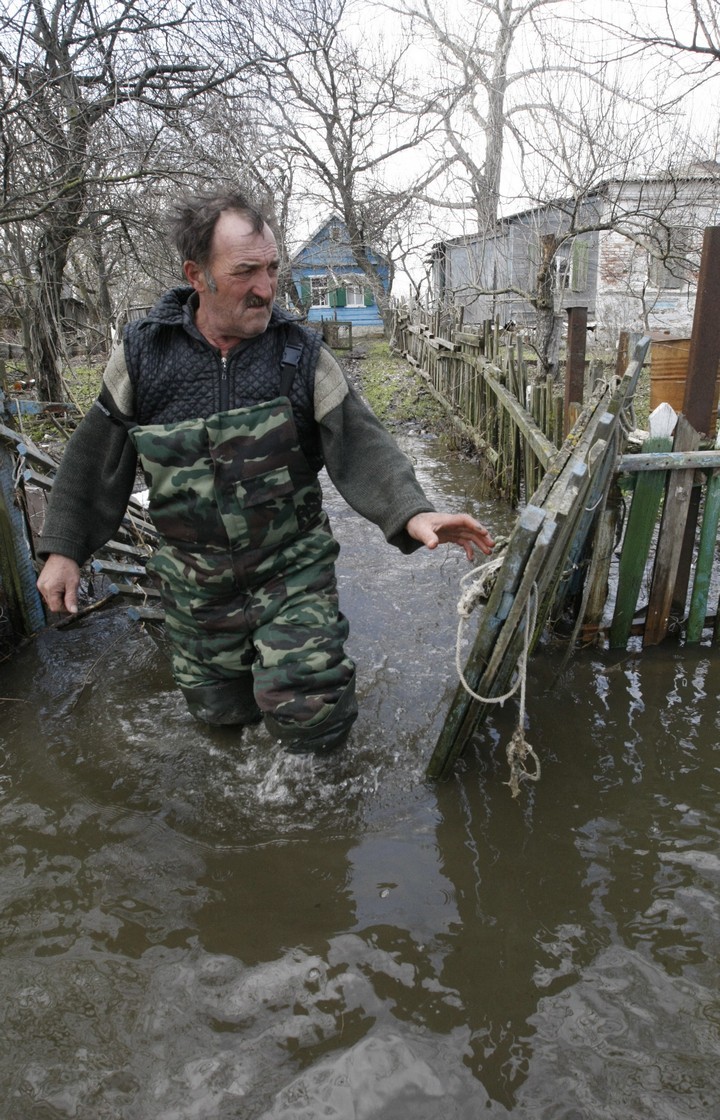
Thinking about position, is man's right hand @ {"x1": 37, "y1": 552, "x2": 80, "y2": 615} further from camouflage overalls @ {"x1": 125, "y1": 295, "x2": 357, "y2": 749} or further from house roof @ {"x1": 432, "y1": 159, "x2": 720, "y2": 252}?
house roof @ {"x1": 432, "y1": 159, "x2": 720, "y2": 252}

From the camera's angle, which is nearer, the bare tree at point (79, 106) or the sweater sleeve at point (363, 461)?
the sweater sleeve at point (363, 461)

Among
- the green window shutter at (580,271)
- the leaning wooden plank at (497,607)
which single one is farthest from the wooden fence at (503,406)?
the green window shutter at (580,271)

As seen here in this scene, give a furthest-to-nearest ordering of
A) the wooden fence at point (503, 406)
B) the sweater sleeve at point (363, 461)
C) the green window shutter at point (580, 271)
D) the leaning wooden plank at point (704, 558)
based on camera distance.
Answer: the green window shutter at point (580, 271) → the wooden fence at point (503, 406) → the leaning wooden plank at point (704, 558) → the sweater sleeve at point (363, 461)

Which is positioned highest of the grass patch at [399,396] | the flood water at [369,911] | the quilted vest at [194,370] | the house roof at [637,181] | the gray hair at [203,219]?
the house roof at [637,181]

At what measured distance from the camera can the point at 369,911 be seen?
248 centimetres

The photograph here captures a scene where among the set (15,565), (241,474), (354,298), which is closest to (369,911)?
(241,474)

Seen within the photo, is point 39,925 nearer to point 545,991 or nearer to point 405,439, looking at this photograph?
point 545,991

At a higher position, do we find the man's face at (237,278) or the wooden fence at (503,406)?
the man's face at (237,278)

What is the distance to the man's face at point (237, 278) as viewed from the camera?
266cm

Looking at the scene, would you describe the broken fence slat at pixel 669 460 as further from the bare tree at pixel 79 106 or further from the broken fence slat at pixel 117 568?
the bare tree at pixel 79 106

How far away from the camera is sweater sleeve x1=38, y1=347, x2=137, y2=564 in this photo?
2.98m

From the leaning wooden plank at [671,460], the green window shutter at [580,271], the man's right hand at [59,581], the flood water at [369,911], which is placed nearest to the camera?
the flood water at [369,911]

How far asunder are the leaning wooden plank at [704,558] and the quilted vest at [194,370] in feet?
7.32

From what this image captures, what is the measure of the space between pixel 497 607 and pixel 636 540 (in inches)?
65.5
